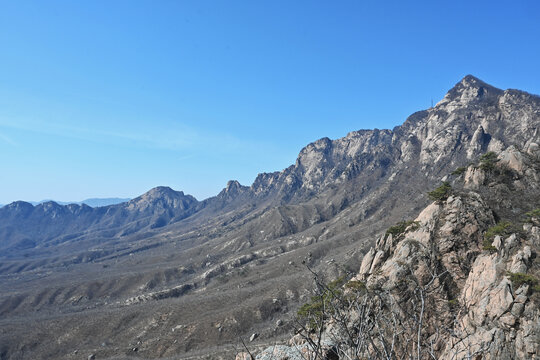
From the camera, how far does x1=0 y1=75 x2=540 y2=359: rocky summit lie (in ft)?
61.0

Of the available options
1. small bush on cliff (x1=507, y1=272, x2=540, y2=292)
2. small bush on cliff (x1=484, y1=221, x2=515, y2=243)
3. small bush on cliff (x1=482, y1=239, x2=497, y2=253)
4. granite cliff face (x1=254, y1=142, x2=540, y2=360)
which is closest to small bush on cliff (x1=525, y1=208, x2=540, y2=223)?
granite cliff face (x1=254, y1=142, x2=540, y2=360)

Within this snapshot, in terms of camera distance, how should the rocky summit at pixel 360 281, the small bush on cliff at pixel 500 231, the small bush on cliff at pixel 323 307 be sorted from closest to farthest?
the small bush on cliff at pixel 323 307
the rocky summit at pixel 360 281
the small bush on cliff at pixel 500 231

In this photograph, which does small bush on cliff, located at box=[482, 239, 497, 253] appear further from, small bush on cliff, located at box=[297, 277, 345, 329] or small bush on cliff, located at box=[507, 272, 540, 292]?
small bush on cliff, located at box=[297, 277, 345, 329]

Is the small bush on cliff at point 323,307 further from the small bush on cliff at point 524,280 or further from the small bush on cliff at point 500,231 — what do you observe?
the small bush on cliff at point 500,231

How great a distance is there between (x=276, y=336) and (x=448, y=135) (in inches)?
6187

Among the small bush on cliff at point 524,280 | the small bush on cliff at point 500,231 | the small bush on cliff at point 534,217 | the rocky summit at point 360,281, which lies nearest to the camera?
the rocky summit at point 360,281

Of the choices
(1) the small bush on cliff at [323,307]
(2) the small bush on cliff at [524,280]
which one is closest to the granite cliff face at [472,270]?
(2) the small bush on cliff at [524,280]

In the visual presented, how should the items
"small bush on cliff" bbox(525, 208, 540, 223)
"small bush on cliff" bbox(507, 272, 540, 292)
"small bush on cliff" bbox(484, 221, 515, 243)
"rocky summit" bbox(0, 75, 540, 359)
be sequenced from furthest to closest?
"small bush on cliff" bbox(525, 208, 540, 223) < "small bush on cliff" bbox(484, 221, 515, 243) < "small bush on cliff" bbox(507, 272, 540, 292) < "rocky summit" bbox(0, 75, 540, 359)

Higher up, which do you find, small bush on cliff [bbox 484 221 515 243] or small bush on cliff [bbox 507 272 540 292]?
small bush on cliff [bbox 484 221 515 243]

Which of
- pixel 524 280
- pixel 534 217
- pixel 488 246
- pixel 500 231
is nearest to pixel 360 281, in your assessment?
pixel 488 246

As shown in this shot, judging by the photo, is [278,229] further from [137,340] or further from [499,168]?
[499,168]

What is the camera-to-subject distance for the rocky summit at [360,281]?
61.0ft

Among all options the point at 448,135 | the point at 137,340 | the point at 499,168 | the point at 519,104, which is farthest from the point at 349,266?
the point at 519,104

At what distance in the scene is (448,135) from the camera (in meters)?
165
